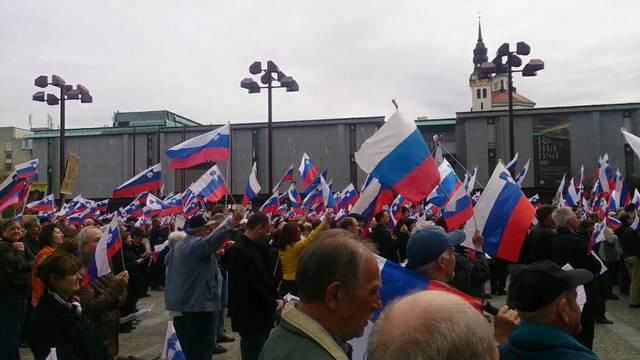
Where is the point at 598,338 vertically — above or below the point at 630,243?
below

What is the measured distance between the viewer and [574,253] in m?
6.49

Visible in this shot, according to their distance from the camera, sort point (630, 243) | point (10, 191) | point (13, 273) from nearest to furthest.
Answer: point (13, 273)
point (10, 191)
point (630, 243)

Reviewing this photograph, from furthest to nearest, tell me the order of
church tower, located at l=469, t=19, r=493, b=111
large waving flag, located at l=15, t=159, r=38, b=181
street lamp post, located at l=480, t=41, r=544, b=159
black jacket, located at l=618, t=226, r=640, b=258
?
1. church tower, located at l=469, t=19, r=493, b=111
2. street lamp post, located at l=480, t=41, r=544, b=159
3. large waving flag, located at l=15, t=159, r=38, b=181
4. black jacket, located at l=618, t=226, r=640, b=258

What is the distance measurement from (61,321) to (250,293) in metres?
1.91

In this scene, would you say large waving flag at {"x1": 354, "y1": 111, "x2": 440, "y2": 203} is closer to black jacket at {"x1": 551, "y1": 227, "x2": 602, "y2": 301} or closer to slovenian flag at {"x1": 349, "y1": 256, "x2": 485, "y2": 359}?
black jacket at {"x1": 551, "y1": 227, "x2": 602, "y2": 301}

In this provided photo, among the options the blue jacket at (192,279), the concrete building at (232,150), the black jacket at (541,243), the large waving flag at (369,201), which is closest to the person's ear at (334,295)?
the blue jacket at (192,279)

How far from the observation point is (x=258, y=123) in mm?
52156

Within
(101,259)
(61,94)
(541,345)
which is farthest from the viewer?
(61,94)

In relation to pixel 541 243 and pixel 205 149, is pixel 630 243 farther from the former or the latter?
pixel 205 149

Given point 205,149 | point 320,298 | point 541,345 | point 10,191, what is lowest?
point 541,345

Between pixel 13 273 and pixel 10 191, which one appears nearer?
pixel 13 273

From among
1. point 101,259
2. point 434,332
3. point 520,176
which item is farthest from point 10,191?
point 520,176

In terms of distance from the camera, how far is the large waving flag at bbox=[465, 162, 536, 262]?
19.2 ft

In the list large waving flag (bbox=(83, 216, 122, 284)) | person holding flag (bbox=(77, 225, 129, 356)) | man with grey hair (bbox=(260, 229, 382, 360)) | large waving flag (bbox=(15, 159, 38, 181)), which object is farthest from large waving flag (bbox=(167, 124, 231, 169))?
man with grey hair (bbox=(260, 229, 382, 360))
